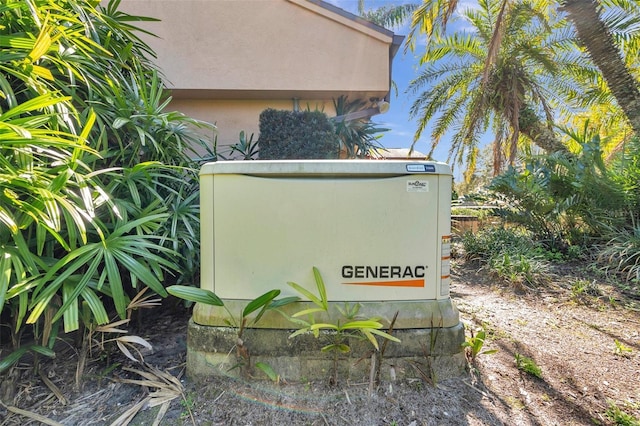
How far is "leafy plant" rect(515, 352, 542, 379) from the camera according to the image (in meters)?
2.05

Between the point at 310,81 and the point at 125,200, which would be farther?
the point at 310,81

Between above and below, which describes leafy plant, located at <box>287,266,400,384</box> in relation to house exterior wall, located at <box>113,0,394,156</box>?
below

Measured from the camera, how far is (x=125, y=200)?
230 cm

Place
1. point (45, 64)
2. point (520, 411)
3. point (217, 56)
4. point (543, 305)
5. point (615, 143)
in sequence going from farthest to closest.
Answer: point (615, 143)
point (217, 56)
point (543, 305)
point (45, 64)
point (520, 411)

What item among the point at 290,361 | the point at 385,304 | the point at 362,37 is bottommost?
the point at 290,361

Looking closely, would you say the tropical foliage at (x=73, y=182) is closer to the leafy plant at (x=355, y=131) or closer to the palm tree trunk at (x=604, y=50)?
the leafy plant at (x=355, y=131)

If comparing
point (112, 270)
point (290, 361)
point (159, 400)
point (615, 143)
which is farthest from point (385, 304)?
point (615, 143)

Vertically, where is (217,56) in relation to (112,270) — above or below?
above

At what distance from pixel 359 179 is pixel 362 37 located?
4.53 m

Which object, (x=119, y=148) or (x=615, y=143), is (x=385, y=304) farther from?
(x=615, y=143)

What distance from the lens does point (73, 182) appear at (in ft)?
5.90

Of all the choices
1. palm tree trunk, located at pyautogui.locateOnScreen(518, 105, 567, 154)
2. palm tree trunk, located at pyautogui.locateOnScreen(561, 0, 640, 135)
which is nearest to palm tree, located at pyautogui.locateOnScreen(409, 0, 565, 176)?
palm tree trunk, located at pyautogui.locateOnScreen(518, 105, 567, 154)

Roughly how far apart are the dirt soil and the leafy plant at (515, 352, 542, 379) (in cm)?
4

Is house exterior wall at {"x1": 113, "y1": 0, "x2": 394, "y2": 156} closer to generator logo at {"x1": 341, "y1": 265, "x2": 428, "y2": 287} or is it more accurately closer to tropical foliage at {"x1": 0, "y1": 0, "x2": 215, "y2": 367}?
tropical foliage at {"x1": 0, "y1": 0, "x2": 215, "y2": 367}
